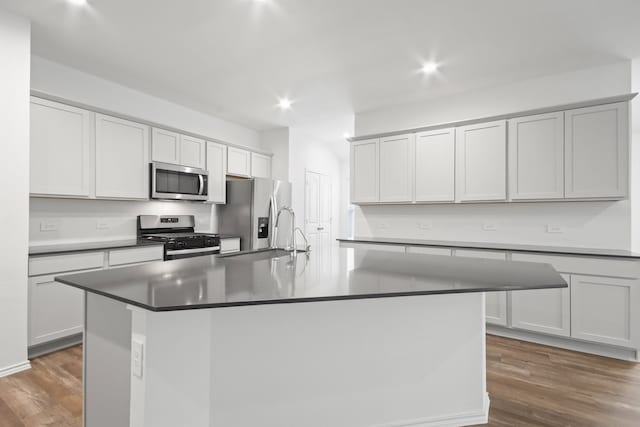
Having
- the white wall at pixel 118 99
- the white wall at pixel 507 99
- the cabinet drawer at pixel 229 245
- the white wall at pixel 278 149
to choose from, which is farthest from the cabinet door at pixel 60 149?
the white wall at pixel 507 99

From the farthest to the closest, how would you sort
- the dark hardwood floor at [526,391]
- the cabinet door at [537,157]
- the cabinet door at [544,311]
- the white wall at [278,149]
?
1. the white wall at [278,149]
2. the cabinet door at [537,157]
3. the cabinet door at [544,311]
4. the dark hardwood floor at [526,391]

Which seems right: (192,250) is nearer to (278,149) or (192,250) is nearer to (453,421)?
(278,149)

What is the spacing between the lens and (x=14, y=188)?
2.51m

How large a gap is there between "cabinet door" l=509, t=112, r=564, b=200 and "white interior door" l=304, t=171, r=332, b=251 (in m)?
3.29

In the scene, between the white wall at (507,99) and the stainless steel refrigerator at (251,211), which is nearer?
the white wall at (507,99)

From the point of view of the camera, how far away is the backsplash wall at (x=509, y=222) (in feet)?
10.8

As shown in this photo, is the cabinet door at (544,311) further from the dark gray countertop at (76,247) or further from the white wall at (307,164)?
the dark gray countertop at (76,247)

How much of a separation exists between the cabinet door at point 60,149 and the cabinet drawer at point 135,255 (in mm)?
645

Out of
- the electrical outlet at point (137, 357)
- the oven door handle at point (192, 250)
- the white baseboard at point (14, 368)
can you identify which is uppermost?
the oven door handle at point (192, 250)

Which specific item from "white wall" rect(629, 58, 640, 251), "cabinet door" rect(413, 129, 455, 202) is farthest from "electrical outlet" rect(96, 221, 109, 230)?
"white wall" rect(629, 58, 640, 251)

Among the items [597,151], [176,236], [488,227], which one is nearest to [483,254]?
[488,227]

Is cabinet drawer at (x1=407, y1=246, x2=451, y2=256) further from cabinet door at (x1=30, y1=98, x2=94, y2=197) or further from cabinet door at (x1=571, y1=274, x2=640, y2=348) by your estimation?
cabinet door at (x1=30, y1=98, x2=94, y2=197)

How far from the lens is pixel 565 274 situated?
10.0 feet

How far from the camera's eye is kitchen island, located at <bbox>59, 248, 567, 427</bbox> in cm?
127
